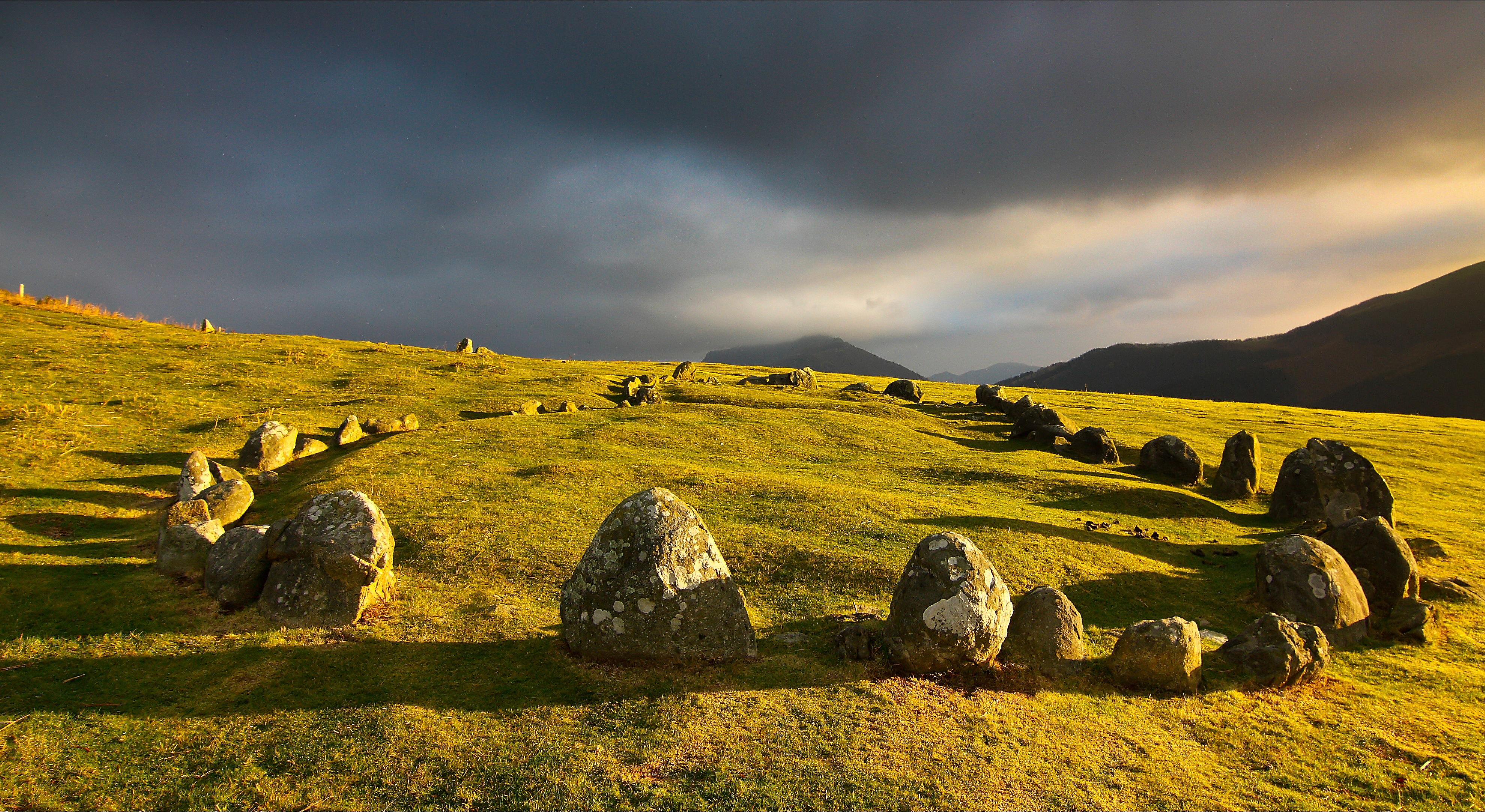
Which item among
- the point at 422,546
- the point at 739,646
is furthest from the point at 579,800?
the point at 422,546

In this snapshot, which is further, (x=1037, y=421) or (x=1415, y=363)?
(x=1415, y=363)

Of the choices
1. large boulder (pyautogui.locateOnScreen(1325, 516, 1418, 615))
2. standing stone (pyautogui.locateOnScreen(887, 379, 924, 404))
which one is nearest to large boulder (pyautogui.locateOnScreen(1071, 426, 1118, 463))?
standing stone (pyautogui.locateOnScreen(887, 379, 924, 404))

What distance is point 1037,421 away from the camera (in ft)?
125

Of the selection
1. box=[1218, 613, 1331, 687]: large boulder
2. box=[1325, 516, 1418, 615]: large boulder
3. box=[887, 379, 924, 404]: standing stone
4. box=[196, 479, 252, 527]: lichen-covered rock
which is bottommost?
box=[1218, 613, 1331, 687]: large boulder

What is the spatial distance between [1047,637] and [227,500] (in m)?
21.8

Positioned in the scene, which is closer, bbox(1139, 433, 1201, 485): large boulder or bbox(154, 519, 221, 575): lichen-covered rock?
bbox(154, 519, 221, 575): lichen-covered rock

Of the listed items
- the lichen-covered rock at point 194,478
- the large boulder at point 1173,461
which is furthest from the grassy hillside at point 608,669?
the large boulder at point 1173,461

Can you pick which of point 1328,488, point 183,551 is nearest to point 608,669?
point 183,551

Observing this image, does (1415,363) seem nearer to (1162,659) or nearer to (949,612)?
(1162,659)

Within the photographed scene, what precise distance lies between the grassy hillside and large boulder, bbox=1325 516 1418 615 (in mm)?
1431

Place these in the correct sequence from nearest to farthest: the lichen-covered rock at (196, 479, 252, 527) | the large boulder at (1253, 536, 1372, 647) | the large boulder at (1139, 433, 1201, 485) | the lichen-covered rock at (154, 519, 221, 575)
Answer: the lichen-covered rock at (154, 519, 221, 575) → the large boulder at (1253, 536, 1372, 647) → the lichen-covered rock at (196, 479, 252, 527) → the large boulder at (1139, 433, 1201, 485)

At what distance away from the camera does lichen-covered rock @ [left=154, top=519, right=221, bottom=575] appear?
1392cm

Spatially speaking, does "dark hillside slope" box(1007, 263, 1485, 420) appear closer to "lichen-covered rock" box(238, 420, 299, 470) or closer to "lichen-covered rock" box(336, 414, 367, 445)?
"lichen-covered rock" box(336, 414, 367, 445)

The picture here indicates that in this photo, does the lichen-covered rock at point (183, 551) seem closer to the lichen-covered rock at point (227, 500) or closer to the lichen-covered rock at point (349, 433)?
the lichen-covered rock at point (227, 500)
